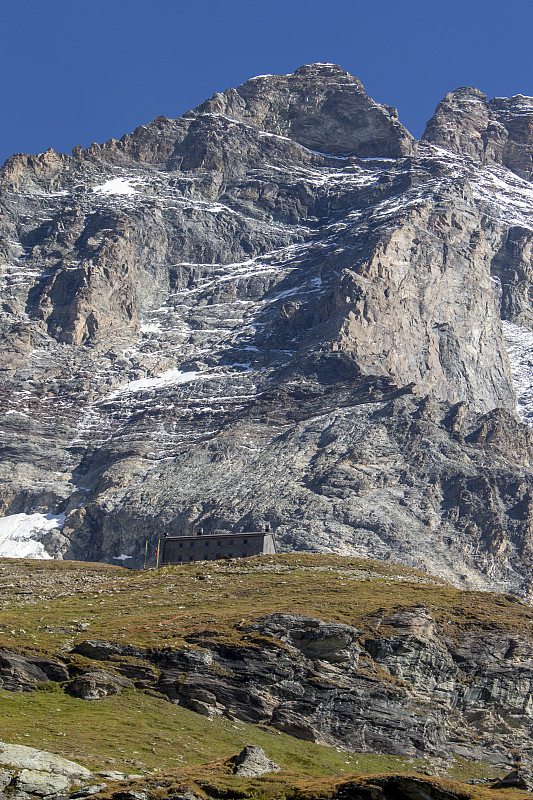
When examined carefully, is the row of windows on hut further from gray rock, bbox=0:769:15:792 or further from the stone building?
gray rock, bbox=0:769:15:792

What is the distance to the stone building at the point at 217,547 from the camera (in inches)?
5728

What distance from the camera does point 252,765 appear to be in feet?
204

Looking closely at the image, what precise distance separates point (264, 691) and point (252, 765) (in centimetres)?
2556

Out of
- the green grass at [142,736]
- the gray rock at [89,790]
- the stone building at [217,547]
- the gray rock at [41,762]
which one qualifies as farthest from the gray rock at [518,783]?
the stone building at [217,547]

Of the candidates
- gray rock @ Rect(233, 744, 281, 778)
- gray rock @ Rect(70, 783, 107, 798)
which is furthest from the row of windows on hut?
gray rock @ Rect(70, 783, 107, 798)

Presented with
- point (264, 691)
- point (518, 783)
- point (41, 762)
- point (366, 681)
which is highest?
point (366, 681)

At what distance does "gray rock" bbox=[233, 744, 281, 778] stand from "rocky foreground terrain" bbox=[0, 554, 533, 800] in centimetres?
13

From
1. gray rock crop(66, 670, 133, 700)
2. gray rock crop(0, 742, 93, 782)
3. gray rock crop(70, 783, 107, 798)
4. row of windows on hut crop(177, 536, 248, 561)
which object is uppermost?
row of windows on hut crop(177, 536, 248, 561)

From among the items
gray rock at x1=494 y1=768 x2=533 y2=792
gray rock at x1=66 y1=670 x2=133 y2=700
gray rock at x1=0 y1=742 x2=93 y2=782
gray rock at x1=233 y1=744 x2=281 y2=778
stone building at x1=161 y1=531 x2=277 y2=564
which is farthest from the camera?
stone building at x1=161 y1=531 x2=277 y2=564

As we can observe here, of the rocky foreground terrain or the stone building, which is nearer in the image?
the rocky foreground terrain

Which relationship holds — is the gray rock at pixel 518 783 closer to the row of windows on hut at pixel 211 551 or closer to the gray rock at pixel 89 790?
the gray rock at pixel 89 790

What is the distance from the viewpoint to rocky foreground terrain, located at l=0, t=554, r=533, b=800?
58.1 m

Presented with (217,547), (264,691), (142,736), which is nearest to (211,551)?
(217,547)

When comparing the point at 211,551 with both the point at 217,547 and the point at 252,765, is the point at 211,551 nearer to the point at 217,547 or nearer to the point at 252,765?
the point at 217,547
